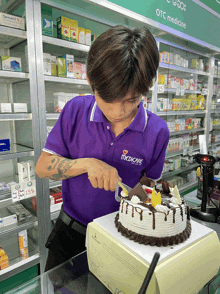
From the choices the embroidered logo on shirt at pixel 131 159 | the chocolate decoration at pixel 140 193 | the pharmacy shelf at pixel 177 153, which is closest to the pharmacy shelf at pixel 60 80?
the embroidered logo on shirt at pixel 131 159

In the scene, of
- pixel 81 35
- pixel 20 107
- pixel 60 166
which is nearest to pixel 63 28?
pixel 81 35

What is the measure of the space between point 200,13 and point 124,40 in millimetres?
3469

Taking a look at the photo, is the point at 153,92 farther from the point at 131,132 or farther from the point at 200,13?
the point at 131,132

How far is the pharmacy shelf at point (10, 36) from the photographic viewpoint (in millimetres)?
1771

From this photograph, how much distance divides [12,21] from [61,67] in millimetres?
636

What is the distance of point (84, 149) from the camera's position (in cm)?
117

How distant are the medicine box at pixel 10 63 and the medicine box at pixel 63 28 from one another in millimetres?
513

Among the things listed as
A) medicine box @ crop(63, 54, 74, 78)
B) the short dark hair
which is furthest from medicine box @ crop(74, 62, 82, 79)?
the short dark hair

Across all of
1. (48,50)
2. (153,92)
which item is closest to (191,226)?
(48,50)

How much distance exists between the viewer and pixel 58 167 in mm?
1110

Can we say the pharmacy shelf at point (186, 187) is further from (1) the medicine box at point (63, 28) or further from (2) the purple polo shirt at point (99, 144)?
(1) the medicine box at point (63, 28)

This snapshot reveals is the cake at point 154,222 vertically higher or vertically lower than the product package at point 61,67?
lower

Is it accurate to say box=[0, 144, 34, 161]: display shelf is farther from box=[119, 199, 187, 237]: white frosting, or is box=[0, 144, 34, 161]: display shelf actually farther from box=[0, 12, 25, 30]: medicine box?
box=[119, 199, 187, 237]: white frosting

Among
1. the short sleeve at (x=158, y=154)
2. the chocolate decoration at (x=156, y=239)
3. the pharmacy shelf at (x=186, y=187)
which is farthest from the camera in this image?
the pharmacy shelf at (x=186, y=187)
